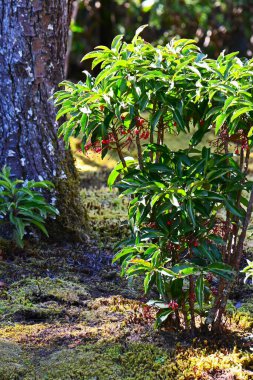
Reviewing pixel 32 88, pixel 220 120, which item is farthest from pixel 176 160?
pixel 32 88

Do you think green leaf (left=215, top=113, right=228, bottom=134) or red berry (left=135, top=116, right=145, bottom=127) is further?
red berry (left=135, top=116, right=145, bottom=127)

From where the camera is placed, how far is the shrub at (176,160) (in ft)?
9.42

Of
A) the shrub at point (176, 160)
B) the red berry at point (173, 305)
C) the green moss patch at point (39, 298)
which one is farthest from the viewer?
the green moss patch at point (39, 298)

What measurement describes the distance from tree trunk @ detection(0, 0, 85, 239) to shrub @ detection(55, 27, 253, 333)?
148 cm

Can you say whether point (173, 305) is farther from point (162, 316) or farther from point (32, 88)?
point (32, 88)

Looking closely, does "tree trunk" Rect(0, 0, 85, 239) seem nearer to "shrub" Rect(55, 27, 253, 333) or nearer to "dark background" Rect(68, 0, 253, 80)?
"shrub" Rect(55, 27, 253, 333)

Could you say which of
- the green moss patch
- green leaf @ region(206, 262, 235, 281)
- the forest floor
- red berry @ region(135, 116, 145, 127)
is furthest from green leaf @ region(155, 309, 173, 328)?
red berry @ region(135, 116, 145, 127)

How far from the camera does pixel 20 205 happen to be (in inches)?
172

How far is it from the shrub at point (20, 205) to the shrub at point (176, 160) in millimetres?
1271

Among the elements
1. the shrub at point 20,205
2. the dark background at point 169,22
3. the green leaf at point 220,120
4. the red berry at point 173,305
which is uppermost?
the dark background at point 169,22

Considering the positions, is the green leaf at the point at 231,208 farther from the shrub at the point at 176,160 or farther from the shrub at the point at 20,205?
the shrub at the point at 20,205

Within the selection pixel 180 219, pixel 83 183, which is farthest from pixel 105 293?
pixel 83 183

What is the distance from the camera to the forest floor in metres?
2.92

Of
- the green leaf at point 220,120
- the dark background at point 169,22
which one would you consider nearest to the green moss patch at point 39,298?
the green leaf at point 220,120
